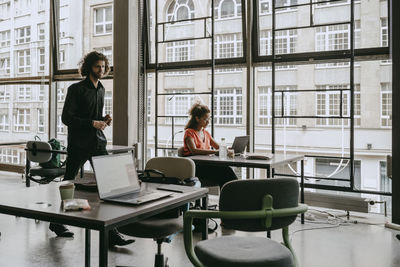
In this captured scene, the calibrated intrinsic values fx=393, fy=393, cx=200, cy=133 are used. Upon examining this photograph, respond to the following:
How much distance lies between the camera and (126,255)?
3.22m

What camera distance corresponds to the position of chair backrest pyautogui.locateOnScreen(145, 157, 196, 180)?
305 cm

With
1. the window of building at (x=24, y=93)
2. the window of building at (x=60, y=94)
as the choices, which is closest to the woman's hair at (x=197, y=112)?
the window of building at (x=60, y=94)

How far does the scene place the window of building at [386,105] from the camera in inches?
180

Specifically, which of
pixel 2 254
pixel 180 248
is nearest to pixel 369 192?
pixel 180 248

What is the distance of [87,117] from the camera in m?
3.35

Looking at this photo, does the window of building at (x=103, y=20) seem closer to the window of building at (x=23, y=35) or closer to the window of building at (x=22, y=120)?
the window of building at (x=23, y=35)

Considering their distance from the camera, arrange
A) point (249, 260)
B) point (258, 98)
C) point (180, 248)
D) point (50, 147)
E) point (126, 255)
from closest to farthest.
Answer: point (249, 260) → point (126, 255) → point (180, 248) → point (50, 147) → point (258, 98)

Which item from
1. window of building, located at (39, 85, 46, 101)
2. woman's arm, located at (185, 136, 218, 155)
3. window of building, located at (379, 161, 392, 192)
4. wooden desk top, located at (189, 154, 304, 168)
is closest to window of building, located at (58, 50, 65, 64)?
window of building, located at (39, 85, 46, 101)

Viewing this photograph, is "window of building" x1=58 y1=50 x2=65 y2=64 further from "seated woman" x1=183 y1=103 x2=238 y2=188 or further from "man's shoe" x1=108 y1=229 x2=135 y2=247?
"man's shoe" x1=108 y1=229 x2=135 y2=247

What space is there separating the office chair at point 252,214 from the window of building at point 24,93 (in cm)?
676

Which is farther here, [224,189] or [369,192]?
[369,192]

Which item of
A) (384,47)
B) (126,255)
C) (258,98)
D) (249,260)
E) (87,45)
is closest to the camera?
(249,260)

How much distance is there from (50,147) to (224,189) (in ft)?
12.1

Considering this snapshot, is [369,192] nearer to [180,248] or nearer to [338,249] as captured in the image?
[338,249]
